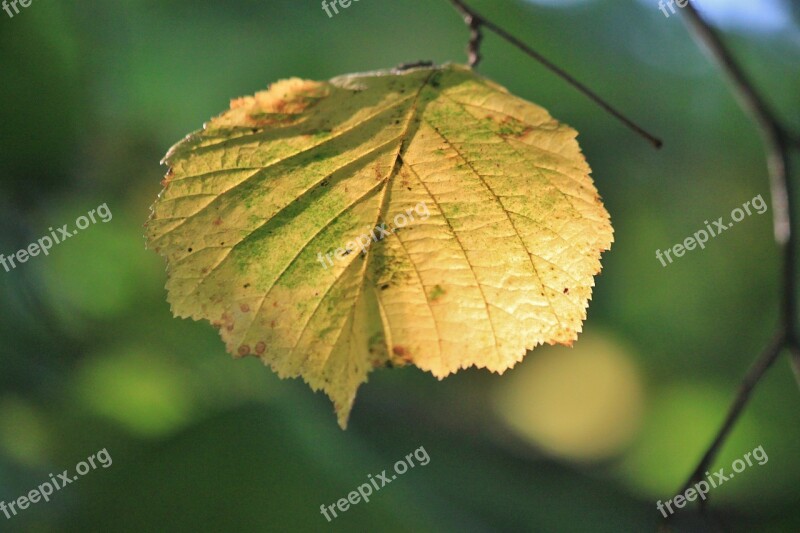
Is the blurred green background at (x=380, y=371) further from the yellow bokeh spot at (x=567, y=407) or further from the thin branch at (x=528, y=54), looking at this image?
the thin branch at (x=528, y=54)

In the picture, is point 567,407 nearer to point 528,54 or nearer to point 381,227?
point 381,227

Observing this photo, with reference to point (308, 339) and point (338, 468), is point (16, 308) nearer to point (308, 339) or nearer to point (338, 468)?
point (338, 468)

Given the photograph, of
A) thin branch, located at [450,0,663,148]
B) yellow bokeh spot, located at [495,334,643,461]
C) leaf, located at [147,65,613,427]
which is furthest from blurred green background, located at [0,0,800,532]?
thin branch, located at [450,0,663,148]

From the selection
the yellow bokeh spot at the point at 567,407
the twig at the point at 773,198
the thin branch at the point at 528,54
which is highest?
the thin branch at the point at 528,54

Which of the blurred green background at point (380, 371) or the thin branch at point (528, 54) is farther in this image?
the blurred green background at point (380, 371)

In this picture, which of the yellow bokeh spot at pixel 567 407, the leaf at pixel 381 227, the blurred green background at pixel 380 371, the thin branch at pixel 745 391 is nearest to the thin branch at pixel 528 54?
the leaf at pixel 381 227

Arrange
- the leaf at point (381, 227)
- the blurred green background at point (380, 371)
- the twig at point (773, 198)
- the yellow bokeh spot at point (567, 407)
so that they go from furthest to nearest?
the yellow bokeh spot at point (567, 407) < the blurred green background at point (380, 371) < the leaf at point (381, 227) < the twig at point (773, 198)

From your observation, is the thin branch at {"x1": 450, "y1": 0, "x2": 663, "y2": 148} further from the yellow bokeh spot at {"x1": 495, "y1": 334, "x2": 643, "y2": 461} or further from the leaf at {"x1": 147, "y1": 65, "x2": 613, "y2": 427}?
the yellow bokeh spot at {"x1": 495, "y1": 334, "x2": 643, "y2": 461}
